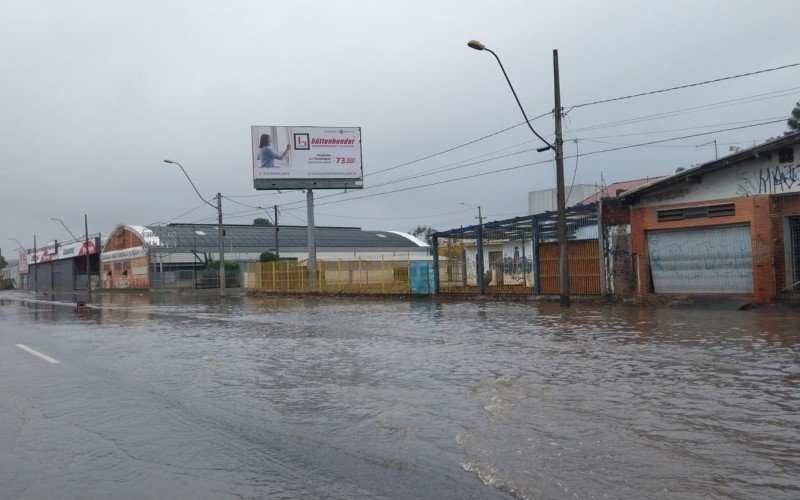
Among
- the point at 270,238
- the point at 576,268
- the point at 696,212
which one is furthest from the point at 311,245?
the point at 270,238

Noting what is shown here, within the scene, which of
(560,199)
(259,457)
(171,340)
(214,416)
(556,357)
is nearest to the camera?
(259,457)

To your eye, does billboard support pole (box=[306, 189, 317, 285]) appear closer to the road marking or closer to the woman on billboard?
the woman on billboard

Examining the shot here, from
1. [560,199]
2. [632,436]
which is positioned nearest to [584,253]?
[560,199]

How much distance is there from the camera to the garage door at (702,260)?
19.3m

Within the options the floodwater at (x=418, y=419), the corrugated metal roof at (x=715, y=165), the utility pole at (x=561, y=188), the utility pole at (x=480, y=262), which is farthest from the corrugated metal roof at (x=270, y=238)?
the floodwater at (x=418, y=419)

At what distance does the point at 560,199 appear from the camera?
→ 21.3 m

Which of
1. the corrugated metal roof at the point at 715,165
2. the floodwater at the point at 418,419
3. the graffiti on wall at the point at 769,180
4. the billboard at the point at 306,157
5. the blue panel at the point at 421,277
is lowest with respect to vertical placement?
the floodwater at the point at 418,419

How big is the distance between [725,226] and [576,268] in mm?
5347

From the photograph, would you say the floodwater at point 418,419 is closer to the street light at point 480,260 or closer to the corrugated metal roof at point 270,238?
the street light at point 480,260

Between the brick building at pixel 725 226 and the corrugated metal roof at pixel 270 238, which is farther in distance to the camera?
the corrugated metal roof at pixel 270 238

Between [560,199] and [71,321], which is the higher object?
[560,199]

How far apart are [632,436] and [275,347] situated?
28.1ft

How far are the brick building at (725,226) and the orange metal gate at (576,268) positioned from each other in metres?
1.45

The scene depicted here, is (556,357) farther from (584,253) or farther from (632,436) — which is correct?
(584,253)
